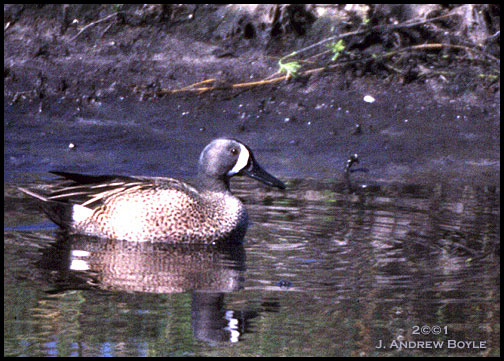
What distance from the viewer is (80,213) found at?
23.7 feet

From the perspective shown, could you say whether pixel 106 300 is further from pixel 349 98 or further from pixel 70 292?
pixel 349 98

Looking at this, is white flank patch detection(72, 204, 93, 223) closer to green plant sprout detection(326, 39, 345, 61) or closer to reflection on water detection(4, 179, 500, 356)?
reflection on water detection(4, 179, 500, 356)

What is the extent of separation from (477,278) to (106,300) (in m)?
2.09

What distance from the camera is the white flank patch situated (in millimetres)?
7234

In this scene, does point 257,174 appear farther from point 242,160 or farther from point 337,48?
point 337,48

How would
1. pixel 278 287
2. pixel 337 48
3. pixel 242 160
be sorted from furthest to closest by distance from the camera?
pixel 337 48
pixel 242 160
pixel 278 287

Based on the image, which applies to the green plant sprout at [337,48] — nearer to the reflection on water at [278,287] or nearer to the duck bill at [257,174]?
the reflection on water at [278,287]

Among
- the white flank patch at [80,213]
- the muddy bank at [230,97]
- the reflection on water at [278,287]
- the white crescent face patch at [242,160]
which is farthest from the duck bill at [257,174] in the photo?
the muddy bank at [230,97]

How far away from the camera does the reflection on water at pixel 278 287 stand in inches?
185

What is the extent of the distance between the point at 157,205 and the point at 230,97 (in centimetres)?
426

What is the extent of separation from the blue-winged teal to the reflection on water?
0.41ft

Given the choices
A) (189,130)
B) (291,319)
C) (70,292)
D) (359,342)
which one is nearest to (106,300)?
(70,292)

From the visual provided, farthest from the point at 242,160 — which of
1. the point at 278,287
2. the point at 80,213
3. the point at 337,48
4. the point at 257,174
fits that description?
the point at 337,48

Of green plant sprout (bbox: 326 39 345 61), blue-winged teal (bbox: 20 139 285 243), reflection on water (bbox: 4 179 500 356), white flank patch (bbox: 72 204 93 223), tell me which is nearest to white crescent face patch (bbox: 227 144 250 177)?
blue-winged teal (bbox: 20 139 285 243)
